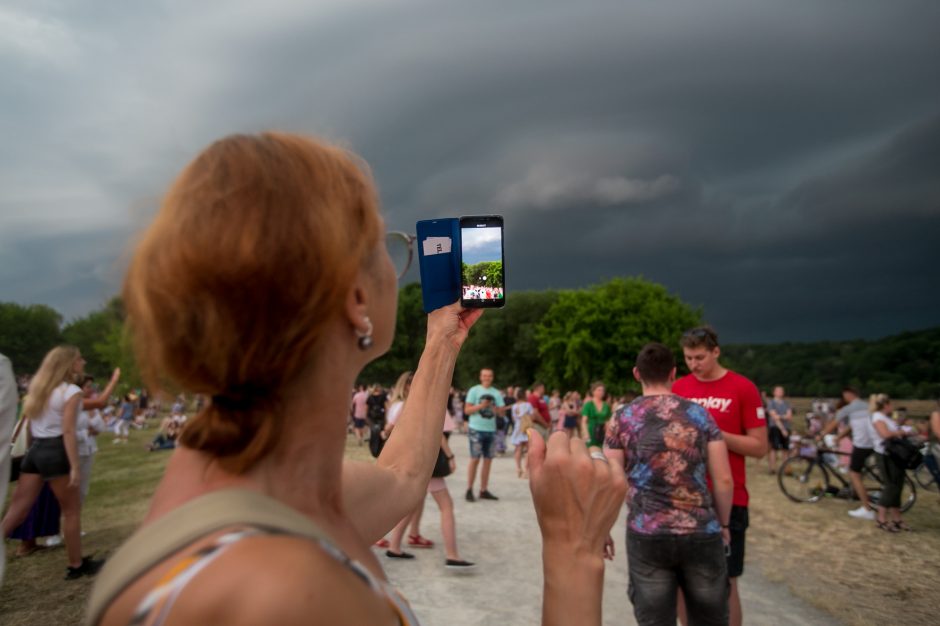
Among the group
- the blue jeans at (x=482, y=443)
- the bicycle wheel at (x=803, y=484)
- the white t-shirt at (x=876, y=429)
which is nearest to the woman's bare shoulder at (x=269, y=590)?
the blue jeans at (x=482, y=443)

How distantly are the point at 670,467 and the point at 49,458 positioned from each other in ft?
19.9

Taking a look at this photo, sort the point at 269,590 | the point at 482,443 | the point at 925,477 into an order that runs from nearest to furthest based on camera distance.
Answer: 1. the point at 269,590
2. the point at 482,443
3. the point at 925,477

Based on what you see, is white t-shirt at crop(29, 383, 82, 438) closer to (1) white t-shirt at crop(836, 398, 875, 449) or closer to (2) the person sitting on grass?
(1) white t-shirt at crop(836, 398, 875, 449)

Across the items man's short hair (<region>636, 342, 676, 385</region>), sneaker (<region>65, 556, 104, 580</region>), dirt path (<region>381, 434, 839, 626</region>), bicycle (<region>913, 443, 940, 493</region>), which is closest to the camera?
man's short hair (<region>636, 342, 676, 385</region>)

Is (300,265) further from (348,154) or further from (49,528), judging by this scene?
(49,528)

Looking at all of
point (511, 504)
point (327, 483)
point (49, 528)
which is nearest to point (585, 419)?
point (511, 504)

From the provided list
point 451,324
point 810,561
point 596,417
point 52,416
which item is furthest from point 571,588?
point 596,417

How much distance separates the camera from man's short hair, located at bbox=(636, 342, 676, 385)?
4.45 meters

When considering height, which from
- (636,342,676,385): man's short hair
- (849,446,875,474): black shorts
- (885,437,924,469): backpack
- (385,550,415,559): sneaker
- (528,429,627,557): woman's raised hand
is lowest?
(385,550,415,559): sneaker

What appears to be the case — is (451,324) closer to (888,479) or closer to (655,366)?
(655,366)

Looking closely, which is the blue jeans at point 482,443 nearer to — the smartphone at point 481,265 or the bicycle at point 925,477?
the bicycle at point 925,477

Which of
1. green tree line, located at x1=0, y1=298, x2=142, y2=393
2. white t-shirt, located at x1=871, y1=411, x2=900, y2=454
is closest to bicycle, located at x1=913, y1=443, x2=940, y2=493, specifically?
white t-shirt, located at x1=871, y1=411, x2=900, y2=454

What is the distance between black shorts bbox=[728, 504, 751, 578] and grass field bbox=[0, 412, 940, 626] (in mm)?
2151

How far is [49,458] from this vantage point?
6.66 m
